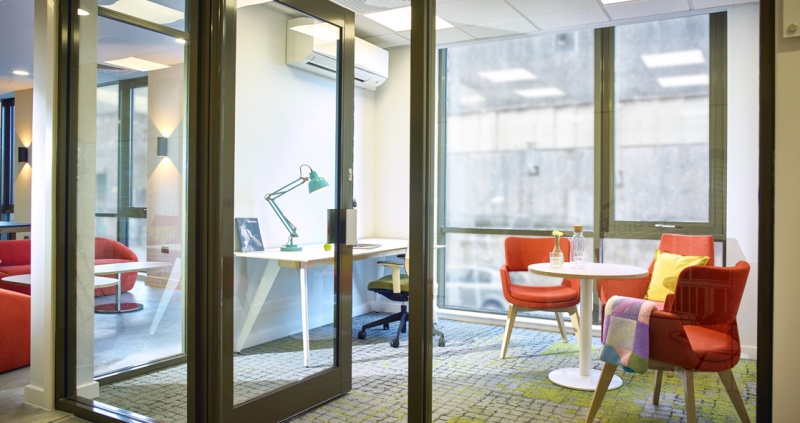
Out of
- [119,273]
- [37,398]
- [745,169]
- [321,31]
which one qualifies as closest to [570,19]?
[745,169]

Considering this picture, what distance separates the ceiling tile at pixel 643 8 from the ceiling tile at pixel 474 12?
0.31 meters

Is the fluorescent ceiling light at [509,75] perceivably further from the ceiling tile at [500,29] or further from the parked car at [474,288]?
the parked car at [474,288]

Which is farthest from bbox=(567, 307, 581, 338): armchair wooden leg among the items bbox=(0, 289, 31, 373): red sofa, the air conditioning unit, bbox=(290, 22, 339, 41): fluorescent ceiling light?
bbox=(0, 289, 31, 373): red sofa

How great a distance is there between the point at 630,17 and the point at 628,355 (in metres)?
0.91

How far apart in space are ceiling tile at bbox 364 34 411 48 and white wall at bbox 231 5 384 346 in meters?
0.19

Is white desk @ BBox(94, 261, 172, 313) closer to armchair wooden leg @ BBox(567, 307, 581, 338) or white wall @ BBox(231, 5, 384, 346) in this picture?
white wall @ BBox(231, 5, 384, 346)

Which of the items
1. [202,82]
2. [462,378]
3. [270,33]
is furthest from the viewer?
[270,33]

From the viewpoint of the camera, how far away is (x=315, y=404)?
2596 millimetres

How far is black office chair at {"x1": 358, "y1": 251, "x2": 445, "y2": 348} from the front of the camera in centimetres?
209

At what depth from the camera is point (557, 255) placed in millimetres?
1755

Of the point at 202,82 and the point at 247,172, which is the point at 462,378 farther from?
the point at 202,82

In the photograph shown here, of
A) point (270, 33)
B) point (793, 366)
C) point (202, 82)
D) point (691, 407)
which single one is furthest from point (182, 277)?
point (793, 366)

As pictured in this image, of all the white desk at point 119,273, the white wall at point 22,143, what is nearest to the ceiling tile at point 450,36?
the white desk at point 119,273

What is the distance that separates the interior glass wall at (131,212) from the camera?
2.42 meters
